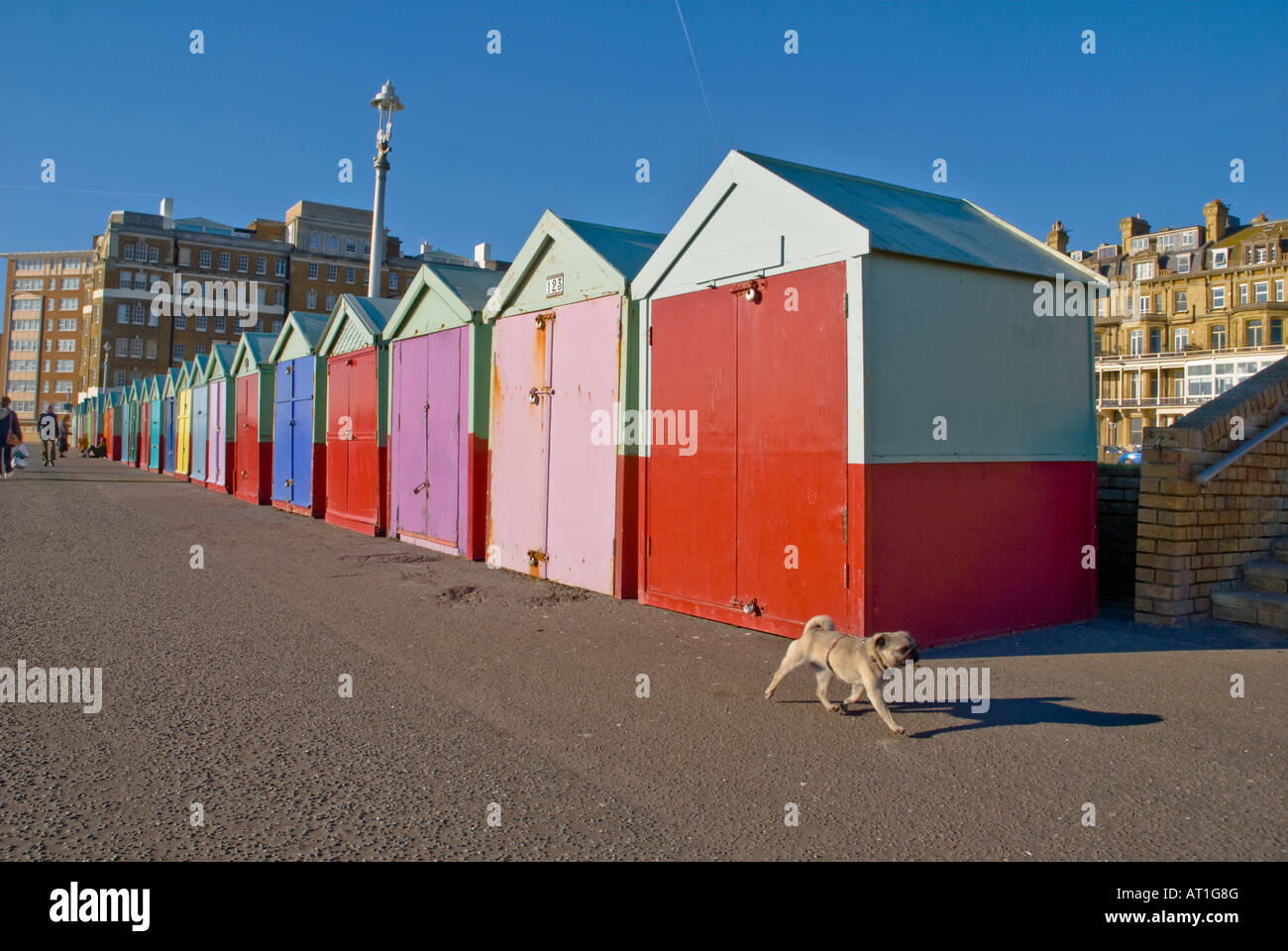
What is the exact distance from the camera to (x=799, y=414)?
7.21 meters

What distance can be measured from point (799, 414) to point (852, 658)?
262 cm

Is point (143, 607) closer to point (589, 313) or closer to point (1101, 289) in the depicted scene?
point (589, 313)

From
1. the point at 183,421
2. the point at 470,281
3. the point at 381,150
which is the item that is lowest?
the point at 183,421

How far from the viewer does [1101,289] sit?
26.8 feet

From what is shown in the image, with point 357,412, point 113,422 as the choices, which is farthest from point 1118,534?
point 113,422

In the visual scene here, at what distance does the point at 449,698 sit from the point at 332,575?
546 centimetres

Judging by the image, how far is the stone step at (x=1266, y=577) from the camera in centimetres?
779

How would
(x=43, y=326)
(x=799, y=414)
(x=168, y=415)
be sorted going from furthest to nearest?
(x=43, y=326) < (x=168, y=415) < (x=799, y=414)

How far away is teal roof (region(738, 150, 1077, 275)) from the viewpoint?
23.2 ft

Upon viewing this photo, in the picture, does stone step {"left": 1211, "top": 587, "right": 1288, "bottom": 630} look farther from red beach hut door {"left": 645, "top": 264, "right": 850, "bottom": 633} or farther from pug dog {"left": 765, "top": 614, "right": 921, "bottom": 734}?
pug dog {"left": 765, "top": 614, "right": 921, "bottom": 734}

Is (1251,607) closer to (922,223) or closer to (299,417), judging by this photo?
(922,223)

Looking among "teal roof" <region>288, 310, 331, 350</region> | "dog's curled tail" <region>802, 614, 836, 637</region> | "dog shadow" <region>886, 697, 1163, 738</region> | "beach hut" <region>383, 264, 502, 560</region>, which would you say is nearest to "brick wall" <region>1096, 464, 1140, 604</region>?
"dog shadow" <region>886, 697, 1163, 738</region>

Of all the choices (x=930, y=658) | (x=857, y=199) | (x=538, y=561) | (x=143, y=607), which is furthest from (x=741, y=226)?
(x=143, y=607)

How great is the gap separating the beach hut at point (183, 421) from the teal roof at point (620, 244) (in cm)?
2343
